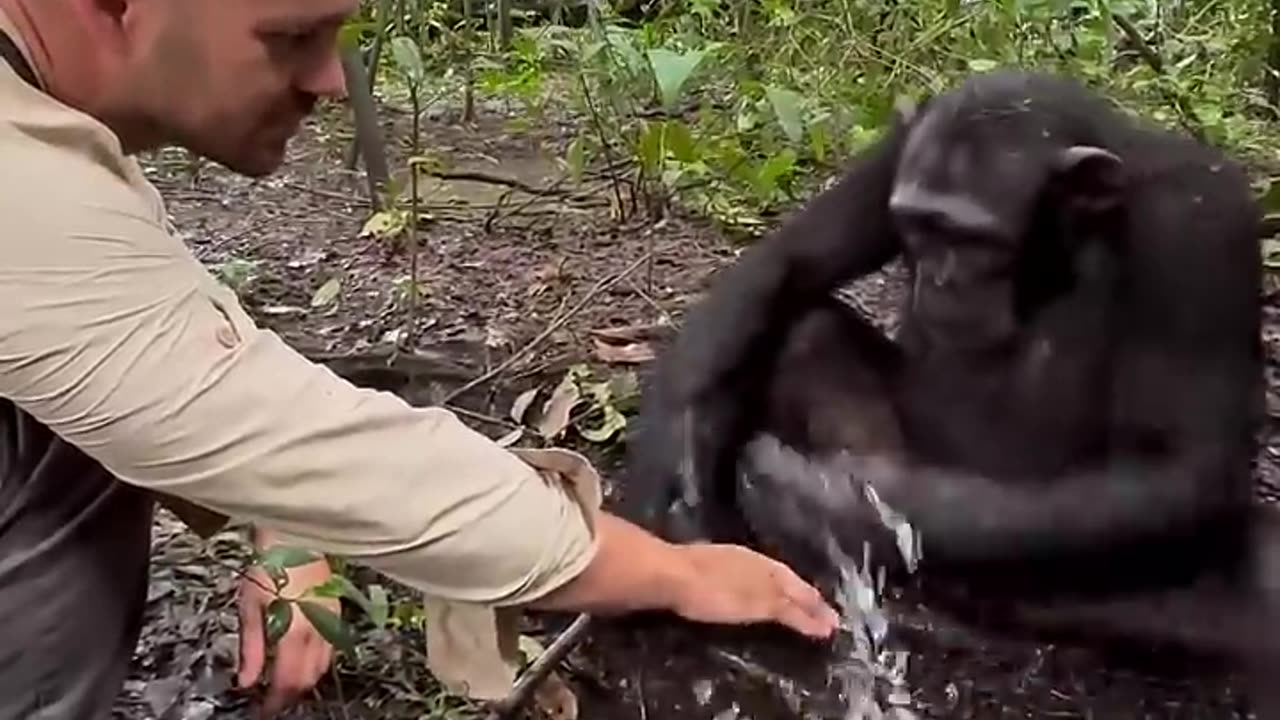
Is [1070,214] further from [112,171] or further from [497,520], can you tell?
[112,171]

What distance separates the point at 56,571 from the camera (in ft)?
5.20

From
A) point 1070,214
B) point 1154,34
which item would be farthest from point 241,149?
point 1154,34

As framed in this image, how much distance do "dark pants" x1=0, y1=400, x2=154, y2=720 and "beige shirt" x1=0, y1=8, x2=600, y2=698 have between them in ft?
0.54

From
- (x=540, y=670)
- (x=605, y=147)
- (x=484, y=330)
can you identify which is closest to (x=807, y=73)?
(x=605, y=147)

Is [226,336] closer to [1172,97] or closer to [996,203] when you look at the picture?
[996,203]

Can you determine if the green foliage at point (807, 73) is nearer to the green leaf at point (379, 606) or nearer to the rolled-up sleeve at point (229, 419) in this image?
the green leaf at point (379, 606)

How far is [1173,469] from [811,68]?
253 centimetres

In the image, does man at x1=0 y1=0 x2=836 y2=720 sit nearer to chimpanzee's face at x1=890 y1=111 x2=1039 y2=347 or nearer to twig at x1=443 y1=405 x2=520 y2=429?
chimpanzee's face at x1=890 y1=111 x2=1039 y2=347

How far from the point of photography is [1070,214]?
235 centimetres

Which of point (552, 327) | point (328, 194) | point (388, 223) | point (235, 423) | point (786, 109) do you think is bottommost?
point (328, 194)

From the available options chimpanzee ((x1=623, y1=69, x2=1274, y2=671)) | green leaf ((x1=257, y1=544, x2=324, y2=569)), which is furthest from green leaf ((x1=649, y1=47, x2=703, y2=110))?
green leaf ((x1=257, y1=544, x2=324, y2=569))

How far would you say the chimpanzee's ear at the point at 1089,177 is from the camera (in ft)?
7.57

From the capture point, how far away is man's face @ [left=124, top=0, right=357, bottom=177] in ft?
4.55

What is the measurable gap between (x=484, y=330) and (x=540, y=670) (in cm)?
148
